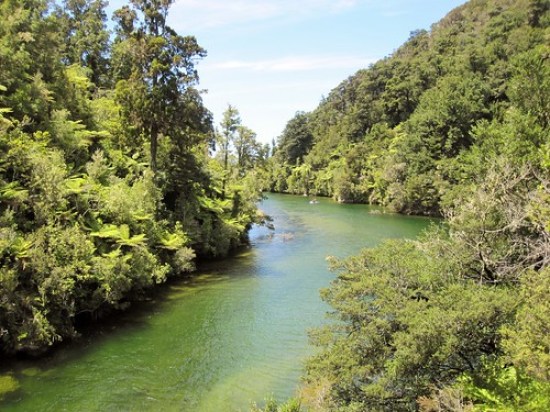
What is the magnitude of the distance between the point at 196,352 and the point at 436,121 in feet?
145

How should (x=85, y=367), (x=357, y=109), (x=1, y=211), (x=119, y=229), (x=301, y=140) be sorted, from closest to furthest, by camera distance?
1. (x=85, y=367)
2. (x=1, y=211)
3. (x=119, y=229)
4. (x=357, y=109)
5. (x=301, y=140)

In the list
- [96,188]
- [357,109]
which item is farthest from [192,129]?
[357,109]

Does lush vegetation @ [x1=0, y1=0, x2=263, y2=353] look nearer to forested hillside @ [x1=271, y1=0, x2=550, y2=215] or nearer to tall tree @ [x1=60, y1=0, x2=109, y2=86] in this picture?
tall tree @ [x1=60, y1=0, x2=109, y2=86]

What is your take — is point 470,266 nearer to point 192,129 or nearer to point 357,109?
point 192,129

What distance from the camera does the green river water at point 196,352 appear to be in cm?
1254

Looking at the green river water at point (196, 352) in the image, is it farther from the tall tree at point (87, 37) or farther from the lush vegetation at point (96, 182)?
the tall tree at point (87, 37)

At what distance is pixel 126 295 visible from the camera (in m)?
19.7

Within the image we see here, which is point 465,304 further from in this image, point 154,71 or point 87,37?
point 87,37

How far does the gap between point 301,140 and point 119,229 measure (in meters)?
84.9

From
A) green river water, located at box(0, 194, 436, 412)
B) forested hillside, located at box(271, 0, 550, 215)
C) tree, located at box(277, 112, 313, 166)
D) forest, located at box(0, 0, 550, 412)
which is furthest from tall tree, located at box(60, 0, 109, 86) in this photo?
tree, located at box(277, 112, 313, 166)

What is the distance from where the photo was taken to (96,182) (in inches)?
819

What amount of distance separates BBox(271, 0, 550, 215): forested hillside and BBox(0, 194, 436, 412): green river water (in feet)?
39.1

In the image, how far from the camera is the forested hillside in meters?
23.8

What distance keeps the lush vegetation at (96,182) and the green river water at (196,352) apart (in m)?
1.18
